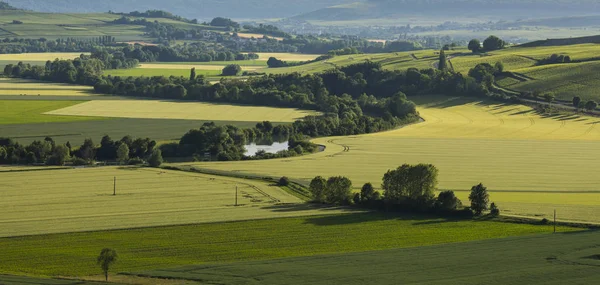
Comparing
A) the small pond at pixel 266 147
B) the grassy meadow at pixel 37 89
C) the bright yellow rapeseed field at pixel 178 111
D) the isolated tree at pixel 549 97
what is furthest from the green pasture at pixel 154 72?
the small pond at pixel 266 147

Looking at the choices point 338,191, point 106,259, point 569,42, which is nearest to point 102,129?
point 338,191

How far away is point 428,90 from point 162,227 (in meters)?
72.1

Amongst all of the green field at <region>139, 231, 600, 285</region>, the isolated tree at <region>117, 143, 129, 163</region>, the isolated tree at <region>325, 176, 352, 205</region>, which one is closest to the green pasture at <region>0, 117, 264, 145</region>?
the isolated tree at <region>117, 143, 129, 163</region>

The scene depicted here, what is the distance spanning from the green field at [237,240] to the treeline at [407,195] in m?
1.42

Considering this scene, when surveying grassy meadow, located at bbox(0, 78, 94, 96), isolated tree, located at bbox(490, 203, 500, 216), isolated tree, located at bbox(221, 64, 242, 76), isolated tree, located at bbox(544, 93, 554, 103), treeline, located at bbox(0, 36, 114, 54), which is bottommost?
isolated tree, located at bbox(490, 203, 500, 216)

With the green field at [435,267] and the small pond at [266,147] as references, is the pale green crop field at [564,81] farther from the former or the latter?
the green field at [435,267]

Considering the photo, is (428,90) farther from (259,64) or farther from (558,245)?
(558,245)

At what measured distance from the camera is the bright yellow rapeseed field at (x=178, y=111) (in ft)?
323

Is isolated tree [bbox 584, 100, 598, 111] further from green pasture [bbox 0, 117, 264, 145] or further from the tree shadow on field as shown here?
the tree shadow on field

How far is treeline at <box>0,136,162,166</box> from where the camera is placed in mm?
71500

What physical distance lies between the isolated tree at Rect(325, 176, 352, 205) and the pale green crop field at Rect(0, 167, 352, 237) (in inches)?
74.3

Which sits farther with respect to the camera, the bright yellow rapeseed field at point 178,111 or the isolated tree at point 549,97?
the isolated tree at point 549,97

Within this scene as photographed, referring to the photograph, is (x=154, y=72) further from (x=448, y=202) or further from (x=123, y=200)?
(x=448, y=202)

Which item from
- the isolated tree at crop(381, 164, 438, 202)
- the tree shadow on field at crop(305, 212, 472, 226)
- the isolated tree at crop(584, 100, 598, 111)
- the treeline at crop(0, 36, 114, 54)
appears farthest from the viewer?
the treeline at crop(0, 36, 114, 54)
